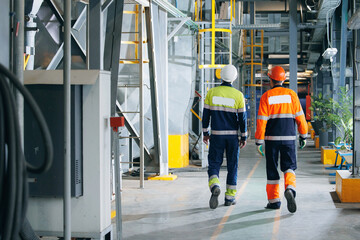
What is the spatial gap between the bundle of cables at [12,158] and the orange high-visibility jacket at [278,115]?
5420 mm

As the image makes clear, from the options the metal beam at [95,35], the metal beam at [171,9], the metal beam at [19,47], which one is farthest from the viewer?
the metal beam at [171,9]

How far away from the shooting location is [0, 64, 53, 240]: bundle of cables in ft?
7.62

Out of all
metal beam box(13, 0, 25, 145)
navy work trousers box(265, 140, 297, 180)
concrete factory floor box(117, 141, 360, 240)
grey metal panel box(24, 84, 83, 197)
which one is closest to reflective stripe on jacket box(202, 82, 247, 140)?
navy work trousers box(265, 140, 297, 180)

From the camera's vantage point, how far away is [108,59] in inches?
316

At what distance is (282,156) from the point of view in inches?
298

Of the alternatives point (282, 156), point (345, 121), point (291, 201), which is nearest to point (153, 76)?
point (282, 156)

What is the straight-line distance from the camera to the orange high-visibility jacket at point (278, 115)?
7.53m

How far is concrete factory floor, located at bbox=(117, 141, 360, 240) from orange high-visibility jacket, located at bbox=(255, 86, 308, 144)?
1.15 meters

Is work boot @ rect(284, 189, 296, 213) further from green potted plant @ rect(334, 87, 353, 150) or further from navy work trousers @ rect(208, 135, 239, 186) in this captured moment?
green potted plant @ rect(334, 87, 353, 150)

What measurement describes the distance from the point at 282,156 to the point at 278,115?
60 cm

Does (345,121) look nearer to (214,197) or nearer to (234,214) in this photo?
(214,197)

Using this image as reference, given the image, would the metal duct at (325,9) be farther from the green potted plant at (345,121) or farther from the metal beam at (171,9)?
the metal beam at (171,9)

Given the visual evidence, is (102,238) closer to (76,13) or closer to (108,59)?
(108,59)

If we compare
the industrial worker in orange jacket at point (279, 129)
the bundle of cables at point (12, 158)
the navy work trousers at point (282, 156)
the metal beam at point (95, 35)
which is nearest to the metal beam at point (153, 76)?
the metal beam at point (95, 35)
